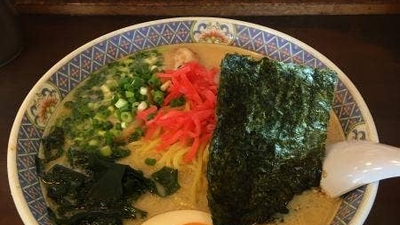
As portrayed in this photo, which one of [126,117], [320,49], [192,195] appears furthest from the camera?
[320,49]

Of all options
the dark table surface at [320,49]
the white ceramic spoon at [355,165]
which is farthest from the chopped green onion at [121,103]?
the white ceramic spoon at [355,165]

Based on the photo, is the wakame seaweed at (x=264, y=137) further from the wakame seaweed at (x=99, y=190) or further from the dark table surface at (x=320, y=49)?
the dark table surface at (x=320, y=49)

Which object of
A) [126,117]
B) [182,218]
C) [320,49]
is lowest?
[182,218]

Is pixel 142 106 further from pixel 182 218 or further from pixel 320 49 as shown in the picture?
pixel 320 49

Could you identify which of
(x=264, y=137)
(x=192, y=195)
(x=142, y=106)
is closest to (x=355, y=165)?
(x=264, y=137)

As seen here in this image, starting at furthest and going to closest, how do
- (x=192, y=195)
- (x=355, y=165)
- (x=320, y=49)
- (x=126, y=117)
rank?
(x=320, y=49) < (x=126, y=117) < (x=192, y=195) < (x=355, y=165)

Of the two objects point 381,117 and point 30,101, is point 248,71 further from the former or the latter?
point 30,101
